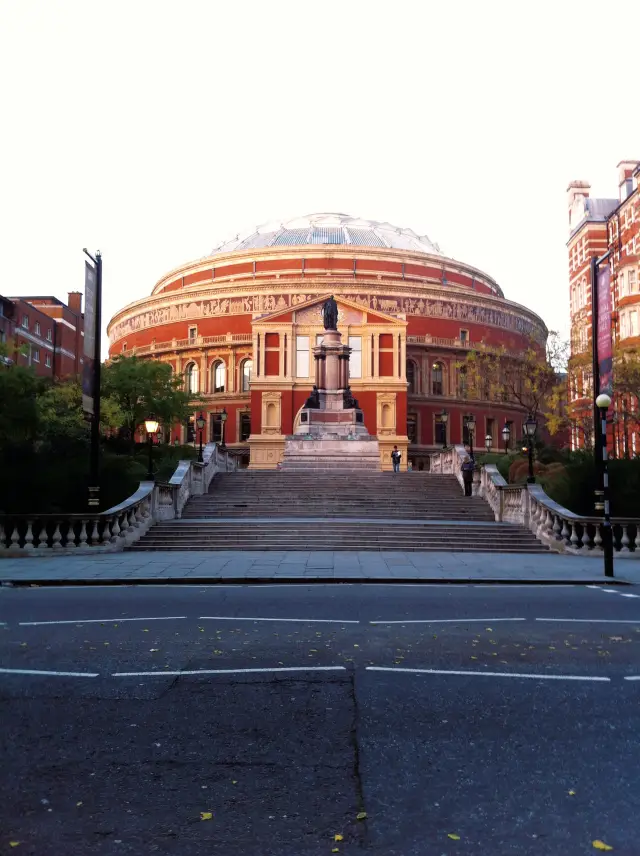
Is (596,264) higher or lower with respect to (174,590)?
higher

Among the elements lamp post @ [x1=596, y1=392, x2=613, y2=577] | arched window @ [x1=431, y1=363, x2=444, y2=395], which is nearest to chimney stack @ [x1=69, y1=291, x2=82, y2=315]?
arched window @ [x1=431, y1=363, x2=444, y2=395]

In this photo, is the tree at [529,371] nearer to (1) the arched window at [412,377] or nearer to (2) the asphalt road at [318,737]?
(1) the arched window at [412,377]

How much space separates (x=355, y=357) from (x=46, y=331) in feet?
108

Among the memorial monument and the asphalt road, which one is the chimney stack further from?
the asphalt road


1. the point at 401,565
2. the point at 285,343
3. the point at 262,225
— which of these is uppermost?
the point at 262,225

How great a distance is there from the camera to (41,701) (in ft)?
22.7

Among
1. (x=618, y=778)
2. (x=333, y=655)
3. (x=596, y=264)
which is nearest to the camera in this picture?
(x=618, y=778)

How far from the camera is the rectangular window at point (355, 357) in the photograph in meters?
73.8

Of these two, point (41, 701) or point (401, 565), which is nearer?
point (41, 701)

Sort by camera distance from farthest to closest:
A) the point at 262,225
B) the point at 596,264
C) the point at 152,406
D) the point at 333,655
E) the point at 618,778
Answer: the point at 262,225, the point at 152,406, the point at 596,264, the point at 333,655, the point at 618,778

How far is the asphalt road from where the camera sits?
14.5ft

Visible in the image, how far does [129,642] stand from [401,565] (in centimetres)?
1122

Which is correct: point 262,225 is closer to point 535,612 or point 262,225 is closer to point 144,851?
point 535,612

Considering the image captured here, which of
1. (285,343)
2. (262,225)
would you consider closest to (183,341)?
(285,343)
